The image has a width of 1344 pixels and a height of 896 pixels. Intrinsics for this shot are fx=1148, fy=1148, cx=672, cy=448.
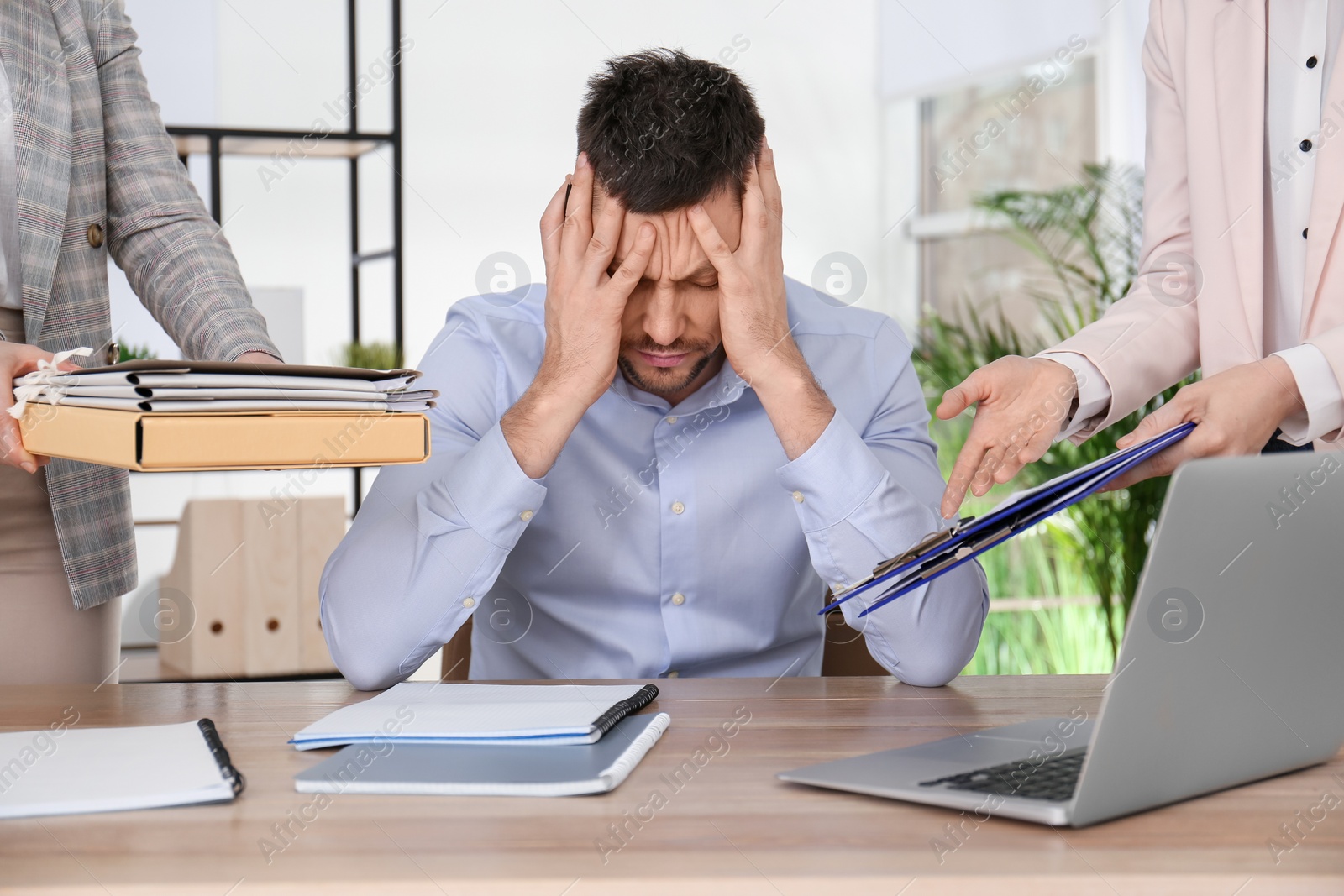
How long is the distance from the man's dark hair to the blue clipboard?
0.66 metres

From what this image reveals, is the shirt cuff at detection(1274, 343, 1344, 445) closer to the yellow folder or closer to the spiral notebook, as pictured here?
the spiral notebook

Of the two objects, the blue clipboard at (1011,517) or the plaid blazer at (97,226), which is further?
the plaid blazer at (97,226)

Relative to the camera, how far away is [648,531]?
1.44m

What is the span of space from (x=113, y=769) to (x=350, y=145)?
9.09 feet

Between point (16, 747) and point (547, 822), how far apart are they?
44 cm

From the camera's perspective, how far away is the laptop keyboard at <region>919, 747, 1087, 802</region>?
71cm

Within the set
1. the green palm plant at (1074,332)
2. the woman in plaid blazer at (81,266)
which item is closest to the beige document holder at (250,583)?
the green palm plant at (1074,332)

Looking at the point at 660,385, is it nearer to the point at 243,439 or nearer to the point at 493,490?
the point at 493,490

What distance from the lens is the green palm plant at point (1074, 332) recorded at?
2893mm

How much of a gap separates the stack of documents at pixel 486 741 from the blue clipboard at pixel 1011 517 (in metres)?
0.22

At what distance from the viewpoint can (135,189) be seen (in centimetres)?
140

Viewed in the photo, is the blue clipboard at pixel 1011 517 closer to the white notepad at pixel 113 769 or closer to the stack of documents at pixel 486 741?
the stack of documents at pixel 486 741

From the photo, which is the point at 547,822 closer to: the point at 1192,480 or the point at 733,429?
the point at 1192,480

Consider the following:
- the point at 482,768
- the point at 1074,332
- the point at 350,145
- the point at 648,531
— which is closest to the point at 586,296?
the point at 648,531
